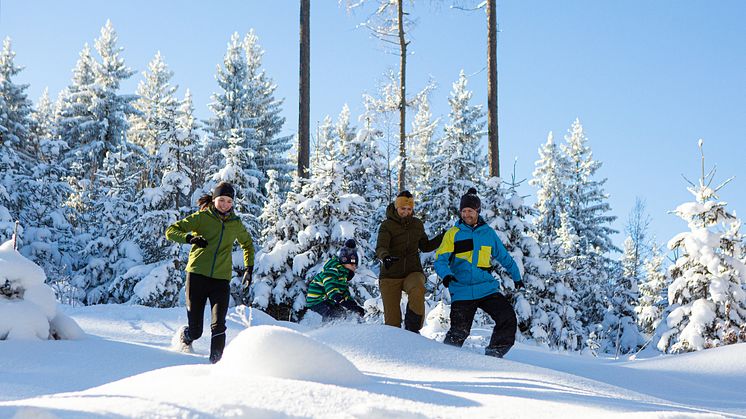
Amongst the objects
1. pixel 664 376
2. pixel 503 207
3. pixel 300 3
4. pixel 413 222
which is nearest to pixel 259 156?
pixel 300 3

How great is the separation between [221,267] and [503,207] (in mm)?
10861

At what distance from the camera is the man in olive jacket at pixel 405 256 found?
7.53 m

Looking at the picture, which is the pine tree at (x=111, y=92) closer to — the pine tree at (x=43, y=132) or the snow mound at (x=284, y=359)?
the pine tree at (x=43, y=132)

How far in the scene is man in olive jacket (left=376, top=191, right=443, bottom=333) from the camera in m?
7.53

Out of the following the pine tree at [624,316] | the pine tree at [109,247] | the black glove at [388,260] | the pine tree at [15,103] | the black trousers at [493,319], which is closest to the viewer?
the black trousers at [493,319]

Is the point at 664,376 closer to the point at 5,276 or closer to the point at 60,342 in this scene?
the point at 60,342

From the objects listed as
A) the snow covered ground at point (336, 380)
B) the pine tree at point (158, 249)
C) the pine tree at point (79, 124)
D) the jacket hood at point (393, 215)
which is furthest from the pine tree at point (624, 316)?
the pine tree at point (79, 124)

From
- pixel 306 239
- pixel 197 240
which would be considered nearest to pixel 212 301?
pixel 197 240

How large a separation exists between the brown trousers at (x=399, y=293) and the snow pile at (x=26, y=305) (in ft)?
11.6

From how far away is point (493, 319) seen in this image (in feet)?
21.6

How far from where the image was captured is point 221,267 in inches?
242

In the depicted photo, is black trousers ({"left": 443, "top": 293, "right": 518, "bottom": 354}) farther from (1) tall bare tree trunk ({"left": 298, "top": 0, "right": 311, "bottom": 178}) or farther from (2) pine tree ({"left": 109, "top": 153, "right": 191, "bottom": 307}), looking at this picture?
(2) pine tree ({"left": 109, "top": 153, "right": 191, "bottom": 307})

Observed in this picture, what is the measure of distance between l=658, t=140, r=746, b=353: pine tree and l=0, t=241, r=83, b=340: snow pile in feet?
36.3

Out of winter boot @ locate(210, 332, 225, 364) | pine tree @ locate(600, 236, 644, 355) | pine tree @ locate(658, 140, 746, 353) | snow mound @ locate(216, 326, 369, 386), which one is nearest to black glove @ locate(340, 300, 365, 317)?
winter boot @ locate(210, 332, 225, 364)
